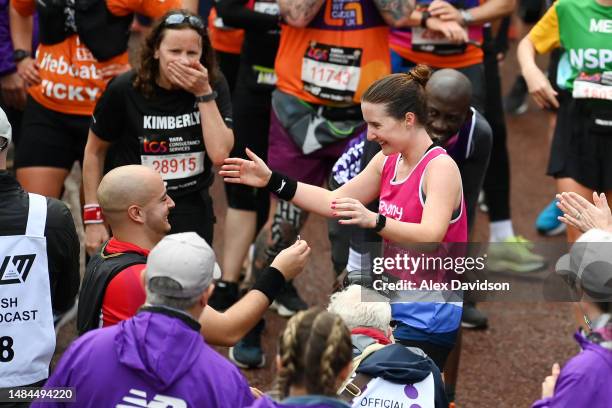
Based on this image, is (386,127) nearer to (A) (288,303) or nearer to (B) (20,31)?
(A) (288,303)

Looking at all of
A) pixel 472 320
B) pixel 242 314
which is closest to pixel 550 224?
pixel 472 320

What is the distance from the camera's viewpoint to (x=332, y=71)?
568 centimetres

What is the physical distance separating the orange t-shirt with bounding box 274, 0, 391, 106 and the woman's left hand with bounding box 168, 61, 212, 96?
98 cm

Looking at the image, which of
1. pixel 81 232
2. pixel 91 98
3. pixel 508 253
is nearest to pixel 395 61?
pixel 508 253

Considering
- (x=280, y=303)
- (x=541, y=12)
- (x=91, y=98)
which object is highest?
(x=91, y=98)

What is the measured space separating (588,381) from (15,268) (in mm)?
1927

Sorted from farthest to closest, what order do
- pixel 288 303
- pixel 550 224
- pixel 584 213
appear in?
pixel 550 224 < pixel 288 303 < pixel 584 213

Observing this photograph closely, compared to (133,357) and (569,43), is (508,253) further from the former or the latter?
(133,357)

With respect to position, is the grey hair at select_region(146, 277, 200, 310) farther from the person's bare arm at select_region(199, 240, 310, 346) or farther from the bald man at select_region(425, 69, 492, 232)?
the bald man at select_region(425, 69, 492, 232)

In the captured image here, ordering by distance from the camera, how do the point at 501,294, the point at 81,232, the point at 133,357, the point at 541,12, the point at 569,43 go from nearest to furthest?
the point at 133,357
the point at 569,43
the point at 501,294
the point at 81,232
the point at 541,12

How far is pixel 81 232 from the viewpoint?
23.7 feet

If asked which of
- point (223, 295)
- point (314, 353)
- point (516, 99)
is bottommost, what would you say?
point (516, 99)

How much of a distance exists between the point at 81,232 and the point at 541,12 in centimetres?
436

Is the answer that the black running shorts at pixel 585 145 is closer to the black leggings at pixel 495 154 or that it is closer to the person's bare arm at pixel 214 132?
the black leggings at pixel 495 154
